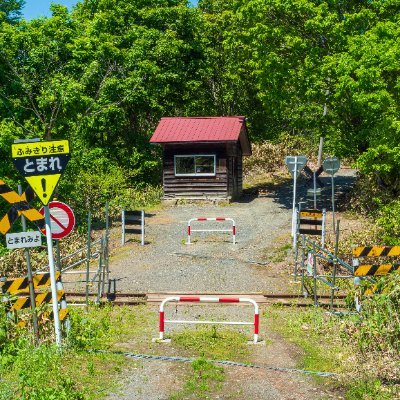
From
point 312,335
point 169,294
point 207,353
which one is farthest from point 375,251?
point 169,294

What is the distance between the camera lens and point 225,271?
1655cm

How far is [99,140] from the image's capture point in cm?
3309

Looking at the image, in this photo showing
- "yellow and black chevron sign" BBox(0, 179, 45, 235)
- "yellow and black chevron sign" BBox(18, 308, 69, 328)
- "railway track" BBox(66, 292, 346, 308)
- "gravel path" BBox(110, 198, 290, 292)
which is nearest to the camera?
"yellow and black chevron sign" BBox(0, 179, 45, 235)

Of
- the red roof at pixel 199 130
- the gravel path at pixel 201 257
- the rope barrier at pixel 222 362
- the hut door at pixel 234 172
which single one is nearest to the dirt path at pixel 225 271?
the gravel path at pixel 201 257

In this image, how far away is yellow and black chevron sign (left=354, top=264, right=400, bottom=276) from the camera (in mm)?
10688

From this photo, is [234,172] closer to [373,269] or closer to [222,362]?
[373,269]

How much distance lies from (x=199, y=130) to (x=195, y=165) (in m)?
1.80

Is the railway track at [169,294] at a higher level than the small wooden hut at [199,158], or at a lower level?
lower

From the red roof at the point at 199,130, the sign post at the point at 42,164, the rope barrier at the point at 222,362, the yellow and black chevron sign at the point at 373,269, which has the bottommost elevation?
the rope barrier at the point at 222,362

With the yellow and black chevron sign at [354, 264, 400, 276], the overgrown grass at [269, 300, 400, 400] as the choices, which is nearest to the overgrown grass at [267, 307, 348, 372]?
the overgrown grass at [269, 300, 400, 400]

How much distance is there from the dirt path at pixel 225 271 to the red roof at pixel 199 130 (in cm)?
330

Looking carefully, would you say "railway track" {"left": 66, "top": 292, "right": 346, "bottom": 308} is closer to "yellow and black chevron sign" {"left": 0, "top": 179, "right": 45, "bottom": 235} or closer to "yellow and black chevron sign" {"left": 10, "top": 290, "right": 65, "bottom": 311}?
"yellow and black chevron sign" {"left": 10, "top": 290, "right": 65, "bottom": 311}

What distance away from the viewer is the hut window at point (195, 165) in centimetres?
3025

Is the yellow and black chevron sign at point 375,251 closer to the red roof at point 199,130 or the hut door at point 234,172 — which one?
the red roof at point 199,130
